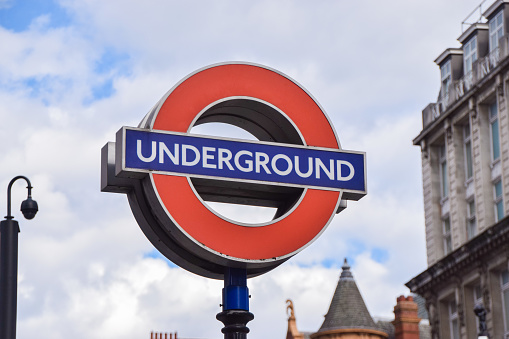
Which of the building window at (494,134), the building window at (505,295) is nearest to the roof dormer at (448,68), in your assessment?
the building window at (494,134)

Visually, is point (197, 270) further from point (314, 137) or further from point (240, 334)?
point (314, 137)

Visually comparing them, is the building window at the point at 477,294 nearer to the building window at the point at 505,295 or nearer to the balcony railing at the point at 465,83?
the building window at the point at 505,295

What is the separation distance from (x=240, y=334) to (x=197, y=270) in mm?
894

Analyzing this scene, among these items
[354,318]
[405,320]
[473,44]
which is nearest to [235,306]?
[473,44]

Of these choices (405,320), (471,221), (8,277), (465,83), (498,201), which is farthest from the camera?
(405,320)

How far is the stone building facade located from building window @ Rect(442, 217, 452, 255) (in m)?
0.04

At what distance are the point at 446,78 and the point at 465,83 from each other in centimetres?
210

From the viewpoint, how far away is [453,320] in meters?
45.5

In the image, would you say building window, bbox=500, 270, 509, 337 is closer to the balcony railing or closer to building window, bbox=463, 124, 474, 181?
building window, bbox=463, 124, 474, 181

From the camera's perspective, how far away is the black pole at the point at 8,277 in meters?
11.9

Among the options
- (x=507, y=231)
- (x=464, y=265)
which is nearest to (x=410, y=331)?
(x=464, y=265)

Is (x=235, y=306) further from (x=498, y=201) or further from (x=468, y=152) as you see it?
(x=468, y=152)

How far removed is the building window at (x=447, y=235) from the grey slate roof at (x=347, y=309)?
5.07 m

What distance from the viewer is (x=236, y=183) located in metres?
11.5
